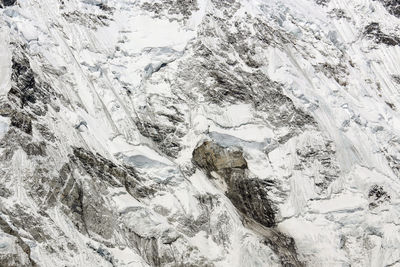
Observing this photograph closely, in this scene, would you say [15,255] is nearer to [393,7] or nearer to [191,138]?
[191,138]

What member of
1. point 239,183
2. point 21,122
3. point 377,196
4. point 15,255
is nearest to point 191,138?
point 239,183

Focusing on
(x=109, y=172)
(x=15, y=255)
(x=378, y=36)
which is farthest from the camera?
(x=378, y=36)

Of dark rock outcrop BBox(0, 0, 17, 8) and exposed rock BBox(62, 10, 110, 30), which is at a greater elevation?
dark rock outcrop BBox(0, 0, 17, 8)

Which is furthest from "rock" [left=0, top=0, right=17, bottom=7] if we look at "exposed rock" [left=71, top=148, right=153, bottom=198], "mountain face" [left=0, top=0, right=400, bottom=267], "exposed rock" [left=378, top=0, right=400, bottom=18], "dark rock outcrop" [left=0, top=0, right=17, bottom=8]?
"exposed rock" [left=378, top=0, right=400, bottom=18]

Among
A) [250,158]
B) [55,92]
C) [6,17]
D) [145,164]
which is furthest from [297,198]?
[6,17]

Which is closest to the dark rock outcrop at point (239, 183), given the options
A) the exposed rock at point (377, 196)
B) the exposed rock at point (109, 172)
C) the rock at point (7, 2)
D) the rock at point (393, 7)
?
the exposed rock at point (109, 172)

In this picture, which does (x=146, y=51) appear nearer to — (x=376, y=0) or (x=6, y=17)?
(x=6, y=17)

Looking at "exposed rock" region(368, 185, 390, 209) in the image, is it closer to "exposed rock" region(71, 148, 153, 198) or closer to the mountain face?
the mountain face

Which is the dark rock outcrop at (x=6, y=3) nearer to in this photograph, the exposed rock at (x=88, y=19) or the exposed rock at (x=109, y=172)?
the exposed rock at (x=88, y=19)

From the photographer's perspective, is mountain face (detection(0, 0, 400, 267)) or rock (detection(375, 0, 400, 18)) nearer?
mountain face (detection(0, 0, 400, 267))
